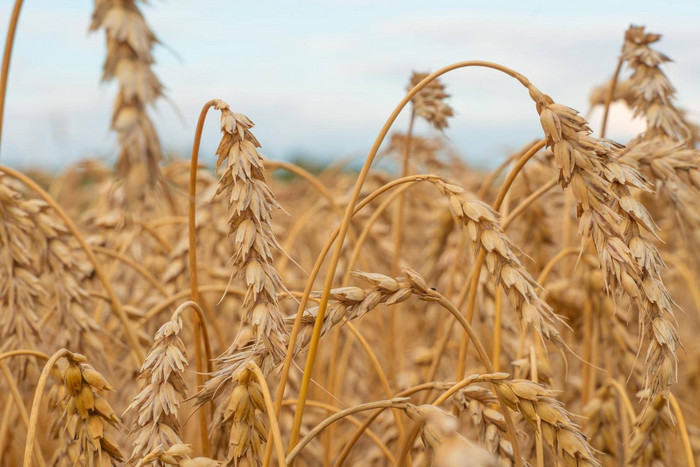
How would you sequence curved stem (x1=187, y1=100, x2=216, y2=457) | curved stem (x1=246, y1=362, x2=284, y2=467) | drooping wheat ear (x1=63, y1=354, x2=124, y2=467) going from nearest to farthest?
curved stem (x1=246, y1=362, x2=284, y2=467), drooping wheat ear (x1=63, y1=354, x2=124, y2=467), curved stem (x1=187, y1=100, x2=216, y2=457)

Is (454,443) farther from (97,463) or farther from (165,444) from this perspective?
(97,463)

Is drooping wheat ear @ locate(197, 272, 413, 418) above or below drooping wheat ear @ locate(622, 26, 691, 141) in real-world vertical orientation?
below

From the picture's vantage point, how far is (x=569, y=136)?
3.62ft

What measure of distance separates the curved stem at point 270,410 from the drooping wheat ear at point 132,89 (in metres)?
0.31

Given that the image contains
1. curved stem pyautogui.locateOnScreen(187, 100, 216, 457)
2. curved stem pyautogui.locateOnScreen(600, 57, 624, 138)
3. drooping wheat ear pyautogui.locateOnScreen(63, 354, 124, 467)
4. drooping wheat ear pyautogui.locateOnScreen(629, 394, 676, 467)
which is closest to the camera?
drooping wheat ear pyautogui.locateOnScreen(63, 354, 124, 467)

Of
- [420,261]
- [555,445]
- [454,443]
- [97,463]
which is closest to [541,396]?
[555,445]

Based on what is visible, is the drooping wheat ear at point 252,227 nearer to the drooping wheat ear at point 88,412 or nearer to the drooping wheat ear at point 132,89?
the drooping wheat ear at point 132,89

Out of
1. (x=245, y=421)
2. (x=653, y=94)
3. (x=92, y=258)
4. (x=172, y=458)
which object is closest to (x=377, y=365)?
(x=245, y=421)

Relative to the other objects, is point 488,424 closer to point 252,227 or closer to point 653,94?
point 252,227

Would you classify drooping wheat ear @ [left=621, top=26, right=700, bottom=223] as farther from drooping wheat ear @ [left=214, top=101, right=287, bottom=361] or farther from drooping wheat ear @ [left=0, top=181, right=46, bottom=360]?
drooping wheat ear @ [left=0, top=181, right=46, bottom=360]

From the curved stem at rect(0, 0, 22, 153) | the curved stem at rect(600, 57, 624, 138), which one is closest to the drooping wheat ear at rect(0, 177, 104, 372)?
the curved stem at rect(0, 0, 22, 153)

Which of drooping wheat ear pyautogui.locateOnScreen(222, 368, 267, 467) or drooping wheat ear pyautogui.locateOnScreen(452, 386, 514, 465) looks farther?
drooping wheat ear pyautogui.locateOnScreen(452, 386, 514, 465)

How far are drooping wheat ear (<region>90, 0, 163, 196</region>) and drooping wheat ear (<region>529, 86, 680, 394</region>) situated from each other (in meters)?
0.58

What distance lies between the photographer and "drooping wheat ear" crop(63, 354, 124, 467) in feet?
3.86
